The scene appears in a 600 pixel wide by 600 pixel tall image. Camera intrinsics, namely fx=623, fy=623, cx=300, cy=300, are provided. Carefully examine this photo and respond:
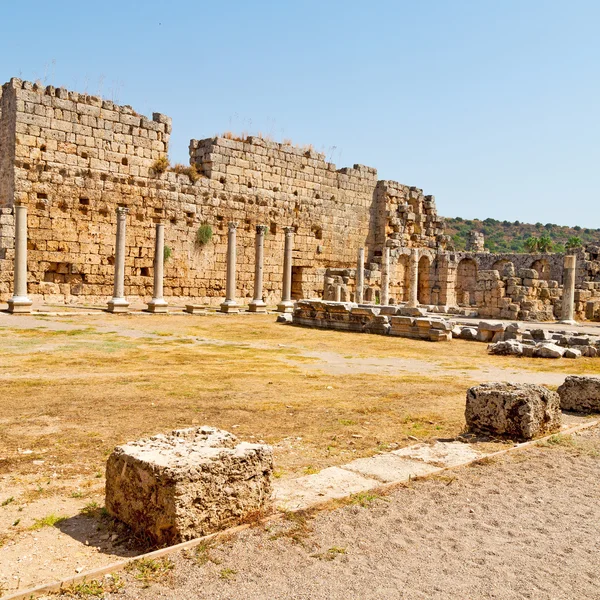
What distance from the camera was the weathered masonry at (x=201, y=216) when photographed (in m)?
19.7

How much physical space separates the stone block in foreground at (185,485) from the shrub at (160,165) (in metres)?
19.3

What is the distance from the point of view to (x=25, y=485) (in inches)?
173

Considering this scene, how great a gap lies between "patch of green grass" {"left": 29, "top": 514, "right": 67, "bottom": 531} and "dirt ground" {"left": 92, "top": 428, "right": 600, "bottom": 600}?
81 cm

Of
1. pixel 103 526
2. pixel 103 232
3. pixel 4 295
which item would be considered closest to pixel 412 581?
pixel 103 526

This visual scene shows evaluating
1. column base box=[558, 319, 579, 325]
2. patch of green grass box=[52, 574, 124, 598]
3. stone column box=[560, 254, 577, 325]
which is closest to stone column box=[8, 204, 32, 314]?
patch of green grass box=[52, 574, 124, 598]

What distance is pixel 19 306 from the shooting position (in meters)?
16.7

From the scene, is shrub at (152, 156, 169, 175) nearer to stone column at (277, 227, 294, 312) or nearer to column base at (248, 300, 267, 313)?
stone column at (277, 227, 294, 312)

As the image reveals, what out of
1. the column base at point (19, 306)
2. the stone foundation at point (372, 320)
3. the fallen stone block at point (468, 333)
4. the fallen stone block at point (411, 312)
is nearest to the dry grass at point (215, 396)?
the stone foundation at point (372, 320)

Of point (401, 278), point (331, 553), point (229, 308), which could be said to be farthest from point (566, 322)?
point (331, 553)

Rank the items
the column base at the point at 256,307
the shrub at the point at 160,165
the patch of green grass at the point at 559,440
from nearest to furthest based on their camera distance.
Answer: the patch of green grass at the point at 559,440 < the column base at the point at 256,307 < the shrub at the point at 160,165

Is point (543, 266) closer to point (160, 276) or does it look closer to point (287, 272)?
point (287, 272)

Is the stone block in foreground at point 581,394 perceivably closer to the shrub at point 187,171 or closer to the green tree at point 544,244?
the shrub at point 187,171

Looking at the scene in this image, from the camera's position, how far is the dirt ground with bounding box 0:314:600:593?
383 centimetres

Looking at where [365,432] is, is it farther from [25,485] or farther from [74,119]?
[74,119]
